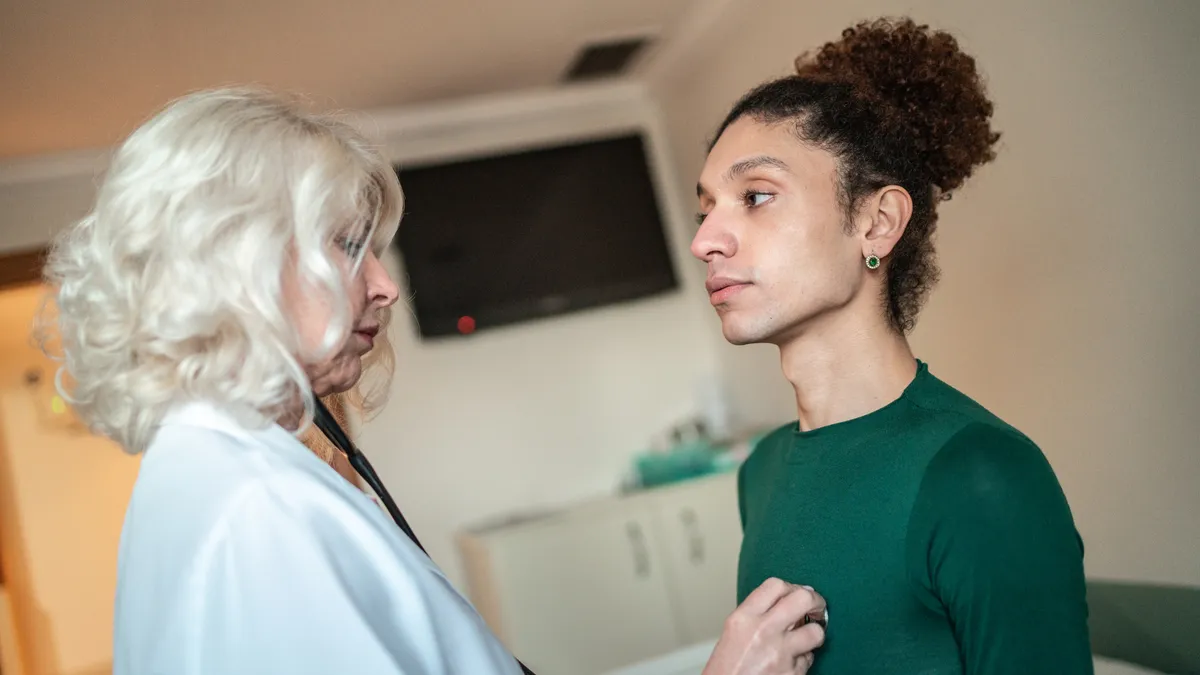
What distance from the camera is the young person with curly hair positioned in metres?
0.99

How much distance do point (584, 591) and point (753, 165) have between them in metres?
2.21

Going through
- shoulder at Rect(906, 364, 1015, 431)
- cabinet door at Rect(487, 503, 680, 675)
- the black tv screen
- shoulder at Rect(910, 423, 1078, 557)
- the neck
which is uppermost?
the black tv screen

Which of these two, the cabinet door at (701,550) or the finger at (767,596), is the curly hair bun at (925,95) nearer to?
the finger at (767,596)

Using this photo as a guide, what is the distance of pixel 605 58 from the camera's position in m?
3.58

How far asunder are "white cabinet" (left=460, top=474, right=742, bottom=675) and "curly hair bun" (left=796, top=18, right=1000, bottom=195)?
6.85 feet

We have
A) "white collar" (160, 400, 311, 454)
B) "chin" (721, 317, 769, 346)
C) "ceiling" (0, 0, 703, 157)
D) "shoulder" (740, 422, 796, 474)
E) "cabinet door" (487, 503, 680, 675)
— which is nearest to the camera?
"white collar" (160, 400, 311, 454)

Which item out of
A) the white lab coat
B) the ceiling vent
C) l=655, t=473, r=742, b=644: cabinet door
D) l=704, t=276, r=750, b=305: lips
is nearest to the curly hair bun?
l=704, t=276, r=750, b=305: lips

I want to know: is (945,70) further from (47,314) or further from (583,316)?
(583,316)

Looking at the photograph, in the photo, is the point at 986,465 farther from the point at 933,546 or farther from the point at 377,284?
→ the point at 377,284

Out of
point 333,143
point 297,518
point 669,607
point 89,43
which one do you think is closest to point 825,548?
point 297,518

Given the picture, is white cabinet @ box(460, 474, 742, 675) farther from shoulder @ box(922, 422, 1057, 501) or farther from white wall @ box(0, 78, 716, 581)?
shoulder @ box(922, 422, 1057, 501)

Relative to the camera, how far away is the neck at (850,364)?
1213 mm

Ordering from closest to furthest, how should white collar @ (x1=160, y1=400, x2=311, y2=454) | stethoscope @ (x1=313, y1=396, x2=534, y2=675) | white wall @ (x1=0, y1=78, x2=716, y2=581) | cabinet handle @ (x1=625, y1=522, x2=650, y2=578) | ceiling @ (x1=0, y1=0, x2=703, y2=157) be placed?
1. white collar @ (x1=160, y1=400, x2=311, y2=454)
2. stethoscope @ (x1=313, y1=396, x2=534, y2=675)
3. ceiling @ (x1=0, y1=0, x2=703, y2=157)
4. cabinet handle @ (x1=625, y1=522, x2=650, y2=578)
5. white wall @ (x1=0, y1=78, x2=716, y2=581)

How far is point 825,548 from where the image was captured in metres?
1.14
